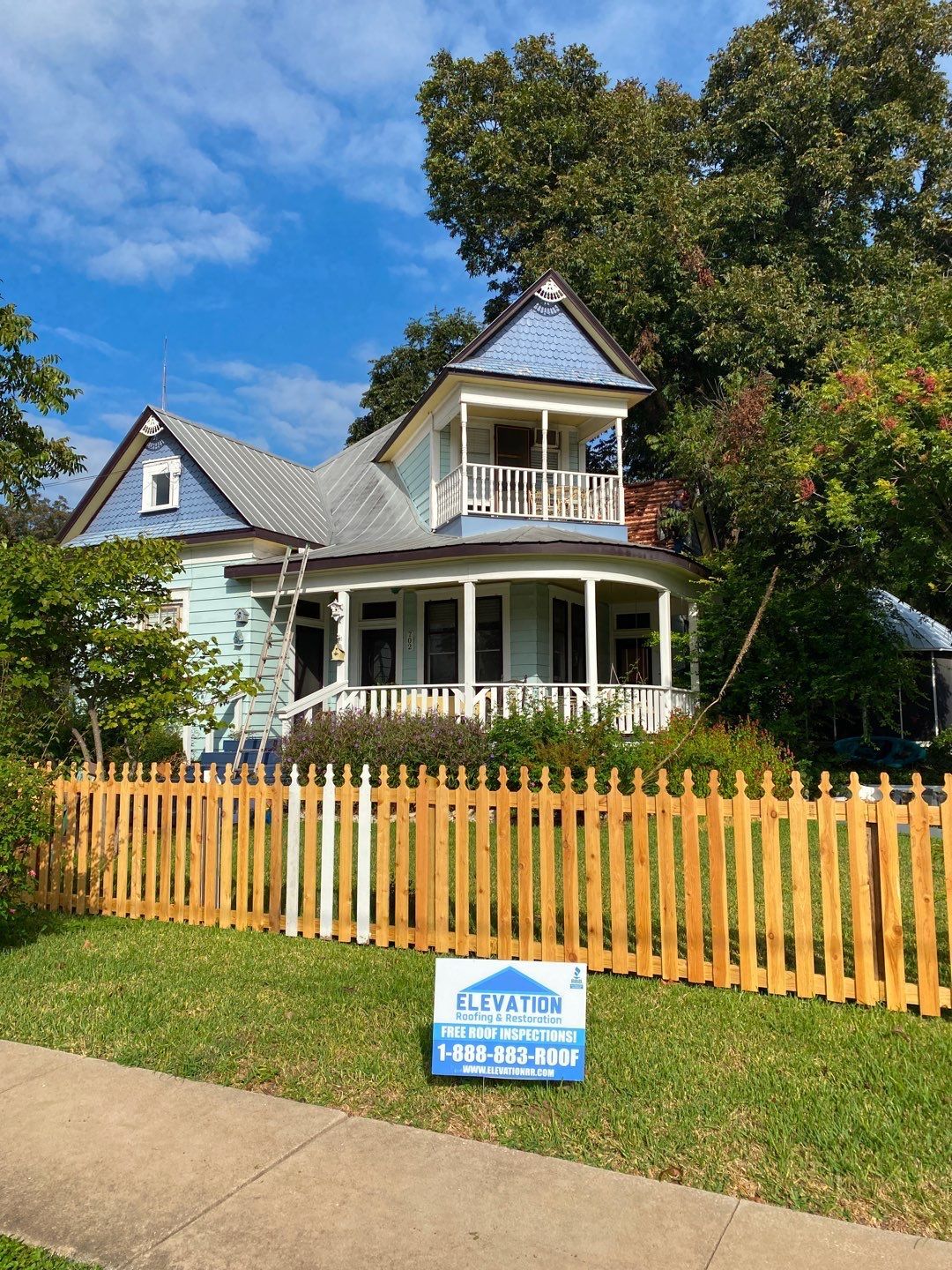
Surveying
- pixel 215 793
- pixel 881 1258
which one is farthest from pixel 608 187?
pixel 881 1258

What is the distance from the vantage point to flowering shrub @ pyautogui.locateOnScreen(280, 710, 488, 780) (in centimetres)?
1317

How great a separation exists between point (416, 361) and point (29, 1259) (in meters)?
30.6

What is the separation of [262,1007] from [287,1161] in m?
1.84

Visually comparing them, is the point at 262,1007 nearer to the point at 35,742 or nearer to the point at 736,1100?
the point at 736,1100

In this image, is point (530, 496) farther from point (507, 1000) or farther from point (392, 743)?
point (507, 1000)

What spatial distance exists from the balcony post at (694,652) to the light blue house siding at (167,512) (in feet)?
29.9

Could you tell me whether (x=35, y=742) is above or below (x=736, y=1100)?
above

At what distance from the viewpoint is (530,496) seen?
57.7 ft

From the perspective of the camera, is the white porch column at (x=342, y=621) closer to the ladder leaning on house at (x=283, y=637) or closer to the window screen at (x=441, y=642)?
the ladder leaning on house at (x=283, y=637)

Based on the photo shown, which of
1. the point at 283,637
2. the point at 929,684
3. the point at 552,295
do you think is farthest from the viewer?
the point at 929,684

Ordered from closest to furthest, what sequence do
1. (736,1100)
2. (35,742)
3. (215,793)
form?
(736,1100), (215,793), (35,742)

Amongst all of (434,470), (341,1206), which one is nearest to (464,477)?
(434,470)

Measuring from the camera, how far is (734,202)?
23594mm

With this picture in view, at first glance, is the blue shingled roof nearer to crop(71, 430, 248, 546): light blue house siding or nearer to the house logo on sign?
crop(71, 430, 248, 546): light blue house siding
